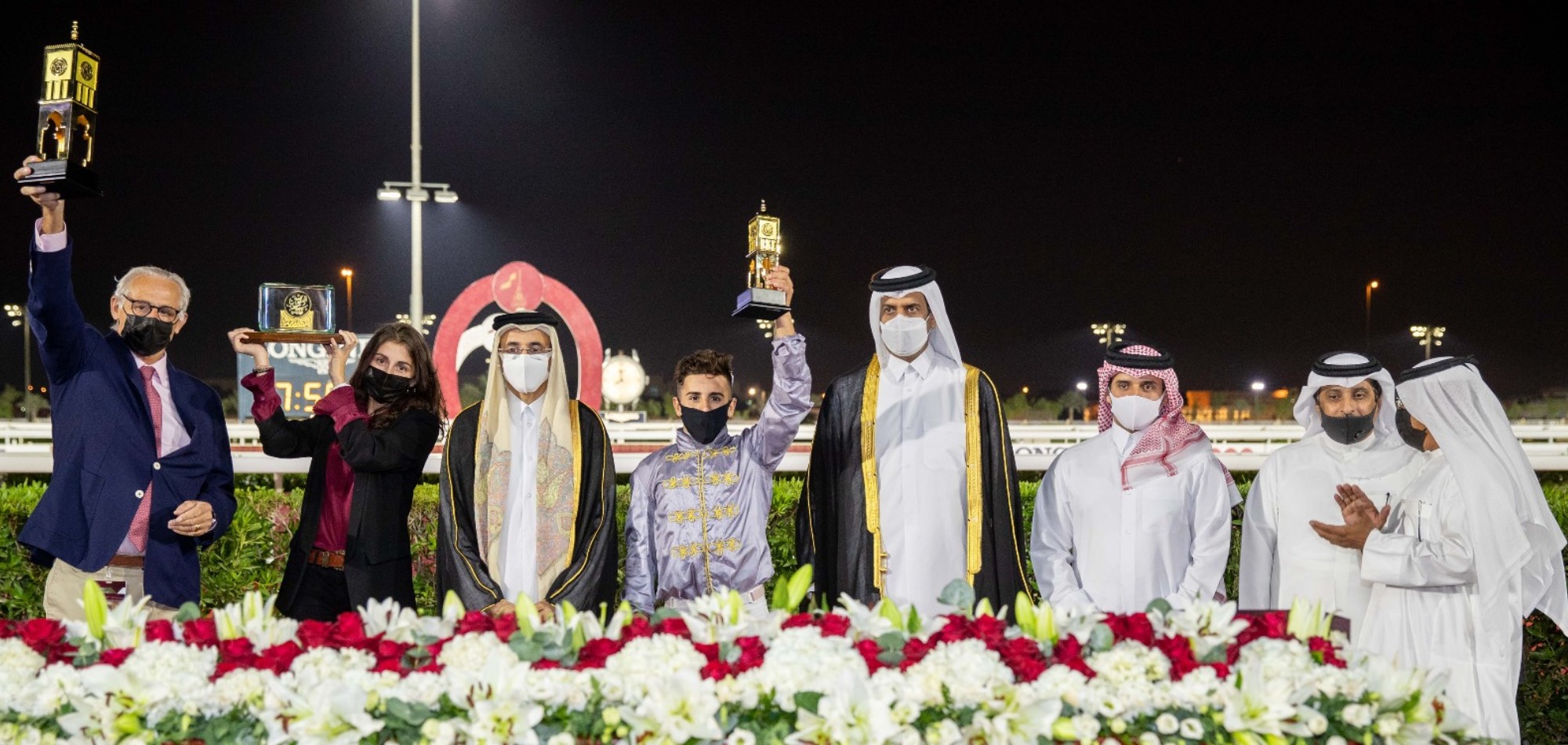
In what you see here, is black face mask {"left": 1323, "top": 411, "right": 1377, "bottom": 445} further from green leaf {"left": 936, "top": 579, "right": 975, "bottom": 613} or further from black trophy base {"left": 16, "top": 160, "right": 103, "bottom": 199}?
black trophy base {"left": 16, "top": 160, "right": 103, "bottom": 199}

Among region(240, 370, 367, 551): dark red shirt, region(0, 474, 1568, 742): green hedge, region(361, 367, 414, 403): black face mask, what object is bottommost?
region(0, 474, 1568, 742): green hedge

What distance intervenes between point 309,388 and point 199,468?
4317 mm

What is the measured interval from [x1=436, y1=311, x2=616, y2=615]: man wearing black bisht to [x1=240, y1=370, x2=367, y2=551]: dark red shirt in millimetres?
296

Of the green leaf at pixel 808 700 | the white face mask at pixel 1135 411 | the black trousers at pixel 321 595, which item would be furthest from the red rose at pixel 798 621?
the white face mask at pixel 1135 411

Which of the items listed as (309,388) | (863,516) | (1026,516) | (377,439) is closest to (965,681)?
(863,516)

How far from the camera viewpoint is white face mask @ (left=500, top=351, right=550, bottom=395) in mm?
3742

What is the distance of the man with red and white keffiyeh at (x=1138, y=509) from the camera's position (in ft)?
12.1

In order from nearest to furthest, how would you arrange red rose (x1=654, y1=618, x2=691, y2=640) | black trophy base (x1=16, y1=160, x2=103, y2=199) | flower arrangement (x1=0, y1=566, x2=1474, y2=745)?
flower arrangement (x1=0, y1=566, x2=1474, y2=745) → red rose (x1=654, y1=618, x2=691, y2=640) → black trophy base (x1=16, y1=160, x2=103, y2=199)

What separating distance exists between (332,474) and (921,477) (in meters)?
1.95

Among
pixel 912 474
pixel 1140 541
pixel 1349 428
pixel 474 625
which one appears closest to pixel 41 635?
pixel 474 625

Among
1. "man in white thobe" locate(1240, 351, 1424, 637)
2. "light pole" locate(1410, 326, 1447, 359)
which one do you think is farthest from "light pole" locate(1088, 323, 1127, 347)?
"man in white thobe" locate(1240, 351, 1424, 637)

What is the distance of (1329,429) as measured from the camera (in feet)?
12.5

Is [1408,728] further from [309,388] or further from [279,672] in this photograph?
[309,388]

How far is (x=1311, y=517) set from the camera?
3.78 meters
